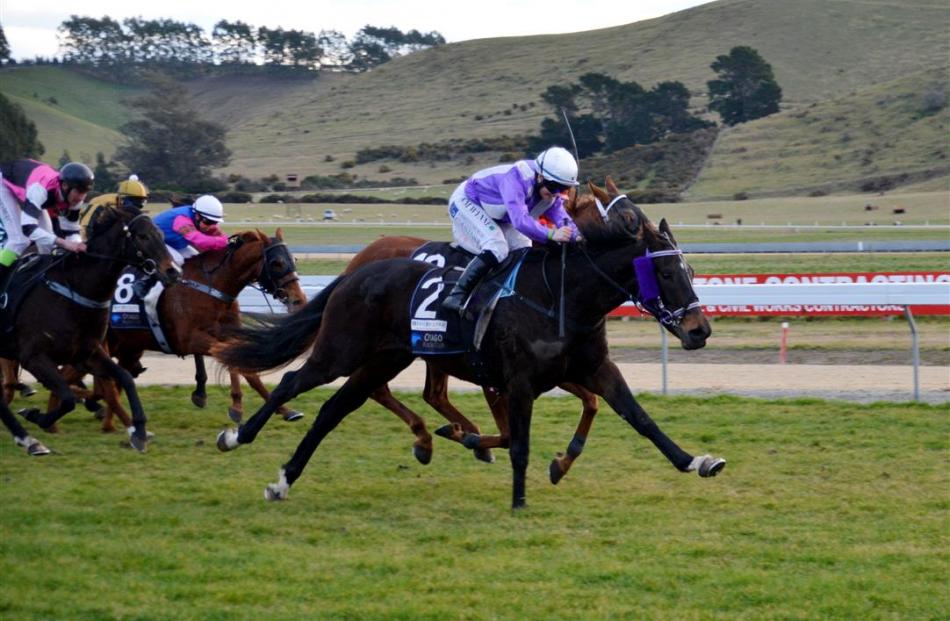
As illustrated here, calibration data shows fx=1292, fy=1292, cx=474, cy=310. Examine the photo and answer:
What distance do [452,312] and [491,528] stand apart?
1.38 metres

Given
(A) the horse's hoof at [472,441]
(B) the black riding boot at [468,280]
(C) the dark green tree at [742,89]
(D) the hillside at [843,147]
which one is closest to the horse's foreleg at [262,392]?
(A) the horse's hoof at [472,441]

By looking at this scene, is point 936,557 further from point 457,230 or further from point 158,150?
point 158,150

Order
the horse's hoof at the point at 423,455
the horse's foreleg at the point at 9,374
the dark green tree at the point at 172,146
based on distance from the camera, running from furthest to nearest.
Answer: the dark green tree at the point at 172,146, the horse's foreleg at the point at 9,374, the horse's hoof at the point at 423,455

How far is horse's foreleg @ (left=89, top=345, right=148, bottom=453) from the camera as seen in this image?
9281mm

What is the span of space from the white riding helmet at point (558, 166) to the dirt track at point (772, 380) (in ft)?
16.4

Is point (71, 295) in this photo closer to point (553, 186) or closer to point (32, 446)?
point (32, 446)

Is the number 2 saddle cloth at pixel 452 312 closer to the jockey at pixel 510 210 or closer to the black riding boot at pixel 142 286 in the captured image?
the jockey at pixel 510 210

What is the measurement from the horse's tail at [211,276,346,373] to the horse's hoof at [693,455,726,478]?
8.47ft

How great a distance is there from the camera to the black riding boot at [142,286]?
10.7m

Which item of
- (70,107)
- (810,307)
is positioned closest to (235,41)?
(70,107)

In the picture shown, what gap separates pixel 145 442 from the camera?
30.7 feet

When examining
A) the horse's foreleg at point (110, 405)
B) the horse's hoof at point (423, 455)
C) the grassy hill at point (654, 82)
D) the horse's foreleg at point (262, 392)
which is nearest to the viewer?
the horse's hoof at point (423, 455)

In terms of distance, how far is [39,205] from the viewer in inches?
365

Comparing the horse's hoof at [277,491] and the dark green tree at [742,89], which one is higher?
the dark green tree at [742,89]
